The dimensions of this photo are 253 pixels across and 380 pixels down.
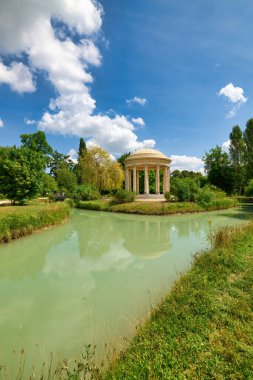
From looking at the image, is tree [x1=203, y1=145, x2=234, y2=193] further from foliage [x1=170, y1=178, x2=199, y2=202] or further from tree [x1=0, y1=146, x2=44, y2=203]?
tree [x1=0, y1=146, x2=44, y2=203]

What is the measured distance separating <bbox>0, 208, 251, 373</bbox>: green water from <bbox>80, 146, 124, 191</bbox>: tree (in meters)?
24.5

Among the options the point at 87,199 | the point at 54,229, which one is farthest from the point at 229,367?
the point at 87,199

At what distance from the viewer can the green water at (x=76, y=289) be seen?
382 centimetres

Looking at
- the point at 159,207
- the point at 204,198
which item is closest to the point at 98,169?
Answer: the point at 159,207

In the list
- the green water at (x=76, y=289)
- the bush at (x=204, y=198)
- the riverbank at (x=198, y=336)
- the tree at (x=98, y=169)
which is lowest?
the green water at (x=76, y=289)

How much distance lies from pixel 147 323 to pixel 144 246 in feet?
22.2

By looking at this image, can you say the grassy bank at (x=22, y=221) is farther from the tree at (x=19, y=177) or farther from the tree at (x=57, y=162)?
the tree at (x=57, y=162)

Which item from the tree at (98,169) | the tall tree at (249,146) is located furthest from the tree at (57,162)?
the tall tree at (249,146)

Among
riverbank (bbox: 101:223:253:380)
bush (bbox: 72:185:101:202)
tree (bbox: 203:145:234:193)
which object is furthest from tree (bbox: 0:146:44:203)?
tree (bbox: 203:145:234:193)

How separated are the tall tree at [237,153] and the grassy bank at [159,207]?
45.9 feet

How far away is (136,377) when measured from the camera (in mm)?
2527

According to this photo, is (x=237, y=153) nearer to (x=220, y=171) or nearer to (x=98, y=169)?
(x=220, y=171)

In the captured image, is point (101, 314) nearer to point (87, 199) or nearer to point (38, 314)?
point (38, 314)

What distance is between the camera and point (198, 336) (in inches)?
123
